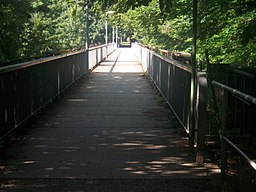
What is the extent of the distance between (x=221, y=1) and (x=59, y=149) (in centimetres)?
511

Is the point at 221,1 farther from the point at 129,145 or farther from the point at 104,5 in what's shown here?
the point at 129,145

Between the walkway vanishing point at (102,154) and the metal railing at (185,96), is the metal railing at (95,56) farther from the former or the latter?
the metal railing at (185,96)

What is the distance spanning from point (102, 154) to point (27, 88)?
2247 mm

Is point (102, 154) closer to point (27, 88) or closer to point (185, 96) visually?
point (185, 96)

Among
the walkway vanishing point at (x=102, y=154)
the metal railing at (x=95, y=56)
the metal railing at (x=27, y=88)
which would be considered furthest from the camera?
the metal railing at (x=95, y=56)

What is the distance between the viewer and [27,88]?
Result: 7.83 meters

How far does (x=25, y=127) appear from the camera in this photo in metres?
8.02

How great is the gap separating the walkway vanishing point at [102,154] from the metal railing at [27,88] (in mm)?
318

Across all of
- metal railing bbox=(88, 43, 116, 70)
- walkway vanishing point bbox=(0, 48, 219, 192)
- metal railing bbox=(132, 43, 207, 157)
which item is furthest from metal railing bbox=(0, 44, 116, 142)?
metal railing bbox=(88, 43, 116, 70)

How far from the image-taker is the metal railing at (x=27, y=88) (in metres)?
6.38

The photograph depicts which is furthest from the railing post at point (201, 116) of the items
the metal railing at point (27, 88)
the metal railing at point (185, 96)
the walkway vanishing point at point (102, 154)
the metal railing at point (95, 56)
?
the metal railing at point (95, 56)

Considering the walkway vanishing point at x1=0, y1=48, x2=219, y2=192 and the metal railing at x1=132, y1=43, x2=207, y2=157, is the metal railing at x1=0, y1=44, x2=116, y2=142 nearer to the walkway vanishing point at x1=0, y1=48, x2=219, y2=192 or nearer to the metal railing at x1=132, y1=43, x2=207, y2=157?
the walkway vanishing point at x1=0, y1=48, x2=219, y2=192

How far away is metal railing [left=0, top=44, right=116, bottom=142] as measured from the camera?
638 centimetres

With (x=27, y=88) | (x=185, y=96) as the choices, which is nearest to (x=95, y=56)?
(x=27, y=88)
